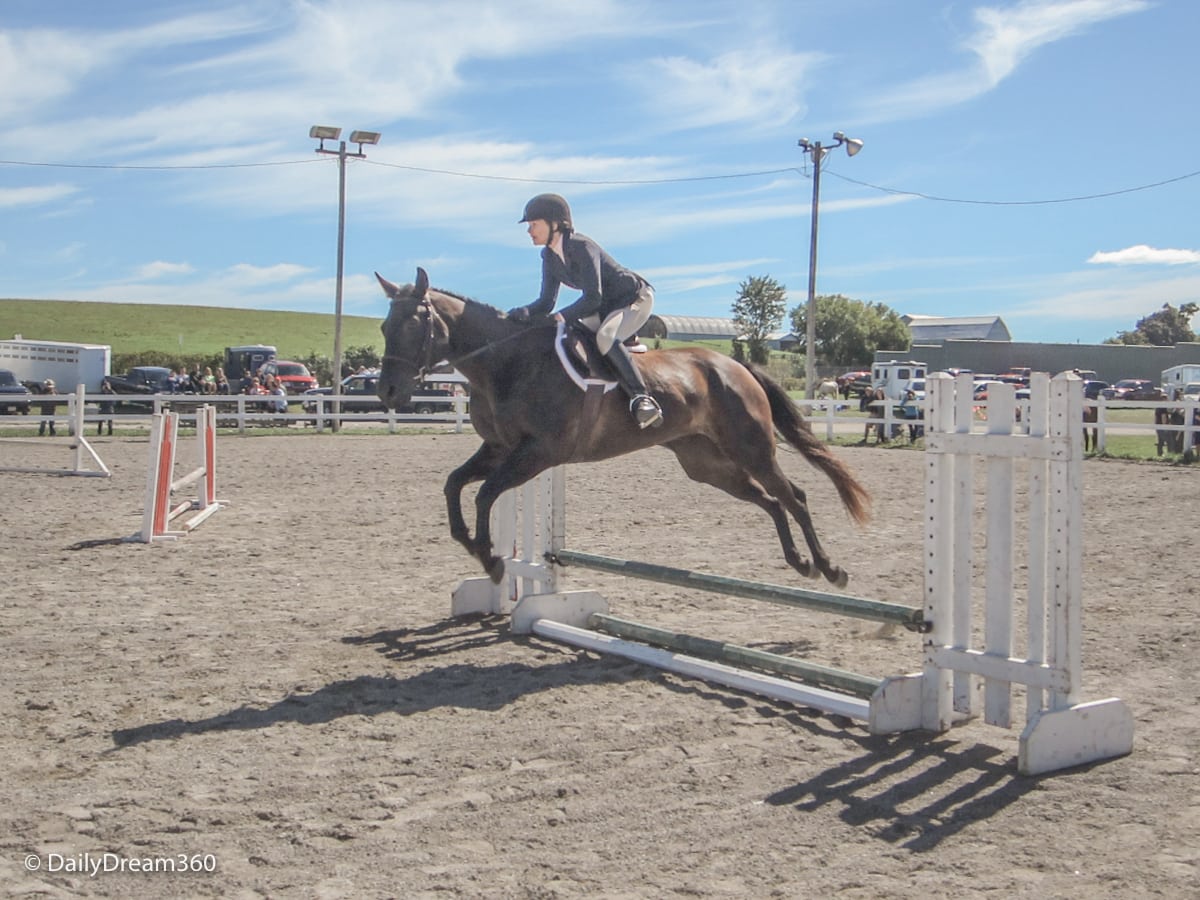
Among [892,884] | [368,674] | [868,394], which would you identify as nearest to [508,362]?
[368,674]

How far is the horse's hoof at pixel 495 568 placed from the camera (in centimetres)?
677

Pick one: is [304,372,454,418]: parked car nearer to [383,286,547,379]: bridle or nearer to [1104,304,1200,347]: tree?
[383,286,547,379]: bridle

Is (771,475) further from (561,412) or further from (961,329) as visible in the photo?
(961,329)

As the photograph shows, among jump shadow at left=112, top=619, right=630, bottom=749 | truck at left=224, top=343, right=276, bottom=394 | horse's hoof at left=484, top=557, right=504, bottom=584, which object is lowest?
jump shadow at left=112, top=619, right=630, bottom=749

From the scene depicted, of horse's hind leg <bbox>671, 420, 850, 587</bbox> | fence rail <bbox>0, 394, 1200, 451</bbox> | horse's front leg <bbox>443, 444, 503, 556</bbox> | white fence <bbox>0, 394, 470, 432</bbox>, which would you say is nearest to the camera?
horse's front leg <bbox>443, 444, 503, 556</bbox>

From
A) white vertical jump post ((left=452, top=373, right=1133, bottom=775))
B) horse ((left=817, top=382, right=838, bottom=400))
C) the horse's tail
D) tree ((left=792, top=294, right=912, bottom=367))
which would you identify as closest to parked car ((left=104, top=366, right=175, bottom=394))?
horse ((left=817, top=382, right=838, bottom=400))

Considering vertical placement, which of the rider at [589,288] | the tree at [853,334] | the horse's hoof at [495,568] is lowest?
the horse's hoof at [495,568]

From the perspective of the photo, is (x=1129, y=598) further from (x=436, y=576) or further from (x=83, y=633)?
(x=83, y=633)

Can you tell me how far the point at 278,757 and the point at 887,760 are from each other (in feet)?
8.36

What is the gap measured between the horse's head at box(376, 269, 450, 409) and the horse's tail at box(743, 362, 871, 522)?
250cm

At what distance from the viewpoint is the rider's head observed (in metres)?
6.50

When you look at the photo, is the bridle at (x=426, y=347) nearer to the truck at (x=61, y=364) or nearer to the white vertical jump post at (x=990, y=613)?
the white vertical jump post at (x=990, y=613)

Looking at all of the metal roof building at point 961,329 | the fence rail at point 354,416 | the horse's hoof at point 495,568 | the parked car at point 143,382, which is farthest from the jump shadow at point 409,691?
the metal roof building at point 961,329

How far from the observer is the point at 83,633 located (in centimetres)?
675
